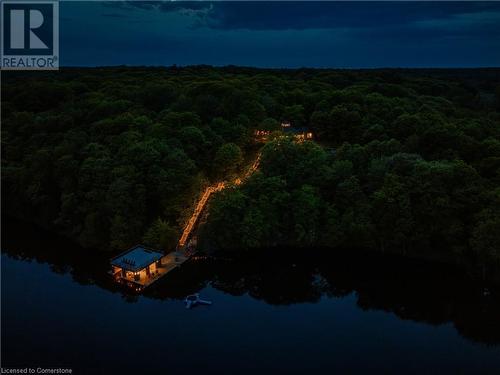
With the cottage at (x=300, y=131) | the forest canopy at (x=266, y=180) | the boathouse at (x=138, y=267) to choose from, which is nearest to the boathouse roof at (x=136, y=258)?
the boathouse at (x=138, y=267)

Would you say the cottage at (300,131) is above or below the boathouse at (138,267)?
above

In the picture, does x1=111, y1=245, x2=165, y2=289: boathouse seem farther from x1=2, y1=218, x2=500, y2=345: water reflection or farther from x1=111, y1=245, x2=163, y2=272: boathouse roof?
x1=2, y1=218, x2=500, y2=345: water reflection

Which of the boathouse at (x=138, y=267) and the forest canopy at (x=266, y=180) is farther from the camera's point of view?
the forest canopy at (x=266, y=180)

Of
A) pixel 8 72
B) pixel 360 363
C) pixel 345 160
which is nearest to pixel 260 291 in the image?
pixel 360 363

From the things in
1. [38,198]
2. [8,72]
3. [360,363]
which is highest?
[8,72]

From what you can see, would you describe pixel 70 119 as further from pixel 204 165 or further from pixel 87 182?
pixel 204 165

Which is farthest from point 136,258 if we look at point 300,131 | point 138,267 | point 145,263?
point 300,131

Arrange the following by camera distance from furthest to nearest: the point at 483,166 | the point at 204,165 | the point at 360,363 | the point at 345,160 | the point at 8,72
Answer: the point at 8,72 → the point at 204,165 → the point at 345,160 → the point at 483,166 → the point at 360,363

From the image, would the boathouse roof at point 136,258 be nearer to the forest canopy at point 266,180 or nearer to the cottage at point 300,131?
the forest canopy at point 266,180
